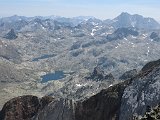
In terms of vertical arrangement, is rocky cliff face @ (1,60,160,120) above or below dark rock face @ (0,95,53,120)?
above

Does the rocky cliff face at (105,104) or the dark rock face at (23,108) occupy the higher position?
the rocky cliff face at (105,104)

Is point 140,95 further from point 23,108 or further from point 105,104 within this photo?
point 23,108

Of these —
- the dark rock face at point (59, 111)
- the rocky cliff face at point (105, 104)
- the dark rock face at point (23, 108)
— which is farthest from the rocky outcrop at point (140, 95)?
the dark rock face at point (23, 108)

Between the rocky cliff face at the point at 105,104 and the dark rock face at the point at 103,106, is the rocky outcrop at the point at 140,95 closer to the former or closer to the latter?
the rocky cliff face at the point at 105,104

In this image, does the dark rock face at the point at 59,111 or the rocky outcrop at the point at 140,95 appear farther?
the dark rock face at the point at 59,111

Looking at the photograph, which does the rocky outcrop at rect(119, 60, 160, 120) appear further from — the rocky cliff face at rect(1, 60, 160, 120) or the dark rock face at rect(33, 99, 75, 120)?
the dark rock face at rect(33, 99, 75, 120)

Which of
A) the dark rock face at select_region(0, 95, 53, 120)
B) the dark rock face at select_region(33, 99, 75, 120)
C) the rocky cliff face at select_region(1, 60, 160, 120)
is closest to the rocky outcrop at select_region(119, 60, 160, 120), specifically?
the rocky cliff face at select_region(1, 60, 160, 120)
